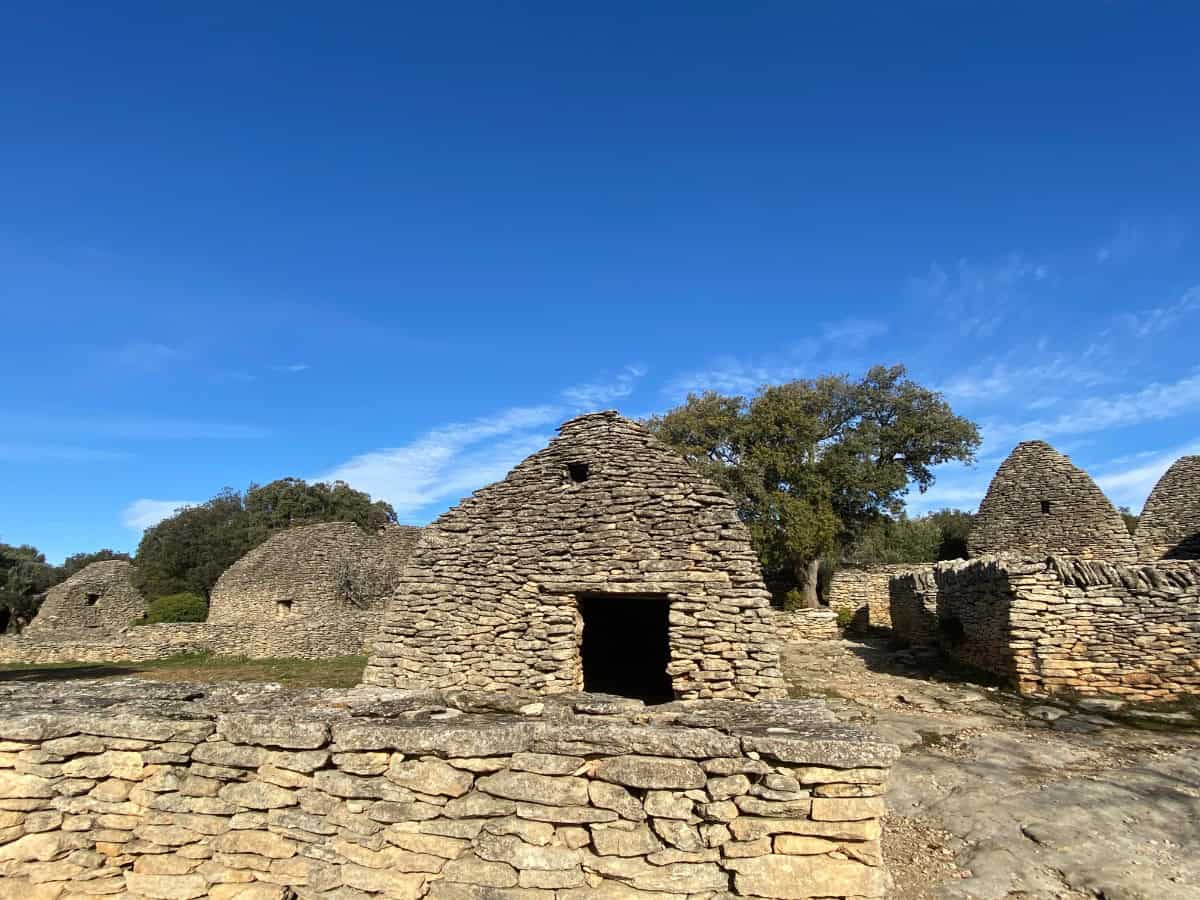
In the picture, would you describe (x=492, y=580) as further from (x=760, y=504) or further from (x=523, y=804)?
(x=760, y=504)

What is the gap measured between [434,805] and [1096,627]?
41.1ft

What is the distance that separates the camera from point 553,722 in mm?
3846

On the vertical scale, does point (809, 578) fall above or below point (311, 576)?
below

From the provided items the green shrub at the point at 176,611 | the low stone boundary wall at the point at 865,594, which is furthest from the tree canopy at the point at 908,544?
the green shrub at the point at 176,611

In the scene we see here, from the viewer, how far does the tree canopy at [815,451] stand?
27.2 meters

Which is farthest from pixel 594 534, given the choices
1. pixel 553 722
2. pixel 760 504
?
pixel 760 504

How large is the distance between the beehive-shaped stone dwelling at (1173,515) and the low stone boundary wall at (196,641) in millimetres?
27312

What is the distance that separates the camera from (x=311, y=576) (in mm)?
27000

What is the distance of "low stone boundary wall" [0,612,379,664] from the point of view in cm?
2355

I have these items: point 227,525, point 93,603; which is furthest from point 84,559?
point 93,603

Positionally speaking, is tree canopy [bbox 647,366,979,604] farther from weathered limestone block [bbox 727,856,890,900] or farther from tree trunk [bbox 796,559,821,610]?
weathered limestone block [bbox 727,856,890,900]

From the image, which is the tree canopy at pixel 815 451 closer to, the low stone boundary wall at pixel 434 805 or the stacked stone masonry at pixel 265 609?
the stacked stone masonry at pixel 265 609

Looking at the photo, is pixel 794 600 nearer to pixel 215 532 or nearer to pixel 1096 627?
pixel 1096 627

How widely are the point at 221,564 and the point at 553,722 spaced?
54.7 m
